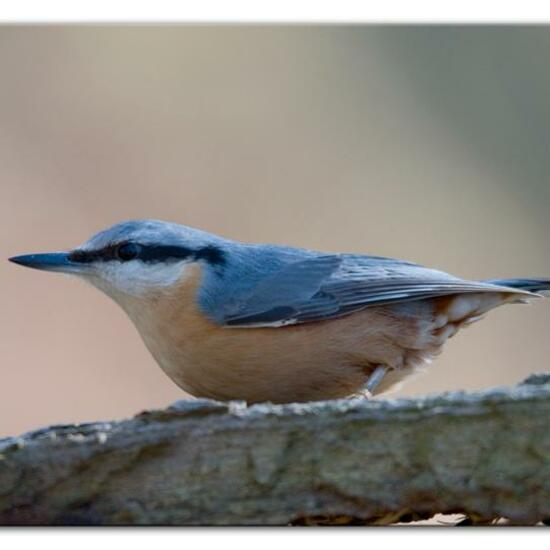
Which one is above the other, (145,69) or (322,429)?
(145,69)

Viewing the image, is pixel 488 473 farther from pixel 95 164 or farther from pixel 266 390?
pixel 95 164

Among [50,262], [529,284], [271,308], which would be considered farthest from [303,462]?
[529,284]

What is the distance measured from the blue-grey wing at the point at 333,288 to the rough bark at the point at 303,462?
512 millimetres

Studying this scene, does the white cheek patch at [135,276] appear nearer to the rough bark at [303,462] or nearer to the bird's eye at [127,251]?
the bird's eye at [127,251]

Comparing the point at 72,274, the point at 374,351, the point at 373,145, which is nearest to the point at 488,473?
the point at 374,351

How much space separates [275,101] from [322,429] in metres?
1.49

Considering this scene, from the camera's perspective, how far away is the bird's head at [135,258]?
8.21 ft

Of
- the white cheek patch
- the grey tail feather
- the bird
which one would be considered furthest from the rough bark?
the grey tail feather

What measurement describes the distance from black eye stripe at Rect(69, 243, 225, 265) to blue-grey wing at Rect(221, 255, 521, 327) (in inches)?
5.6

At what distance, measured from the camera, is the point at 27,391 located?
9.28ft

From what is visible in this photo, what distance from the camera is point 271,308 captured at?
2.42m

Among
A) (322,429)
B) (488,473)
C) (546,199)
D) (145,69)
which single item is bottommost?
(488,473)

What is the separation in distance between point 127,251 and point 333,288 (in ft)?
1.71
